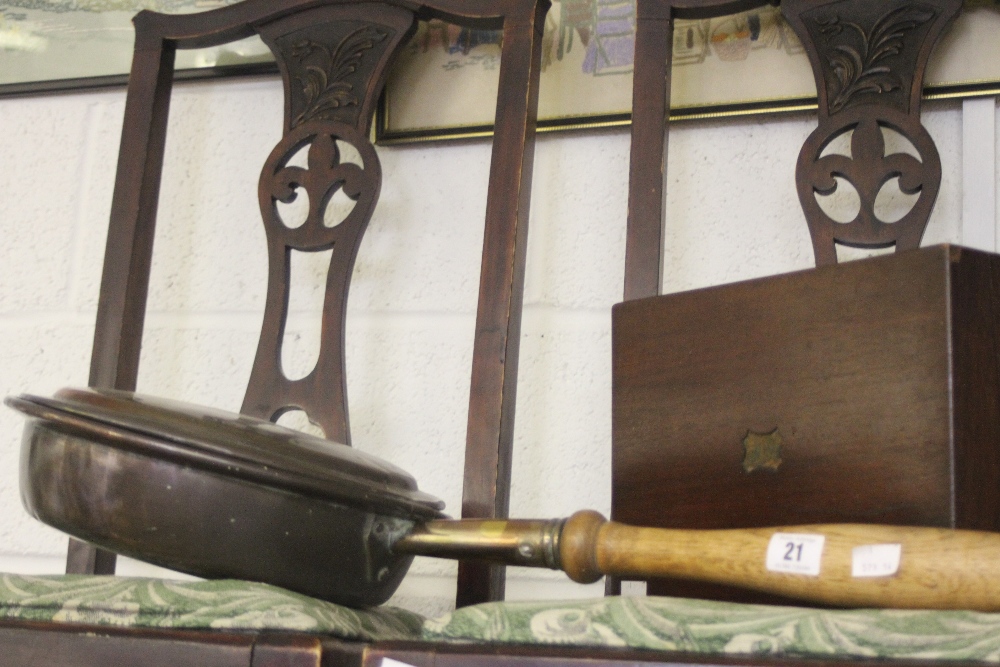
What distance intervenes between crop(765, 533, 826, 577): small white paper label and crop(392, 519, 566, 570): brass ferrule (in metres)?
0.16

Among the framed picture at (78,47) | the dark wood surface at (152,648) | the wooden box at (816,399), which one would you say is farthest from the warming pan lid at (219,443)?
the framed picture at (78,47)

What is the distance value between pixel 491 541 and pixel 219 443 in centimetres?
19

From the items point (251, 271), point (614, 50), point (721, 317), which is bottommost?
point (721, 317)

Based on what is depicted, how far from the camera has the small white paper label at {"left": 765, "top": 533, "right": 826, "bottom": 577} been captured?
57 centimetres

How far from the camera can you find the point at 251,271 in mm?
1235

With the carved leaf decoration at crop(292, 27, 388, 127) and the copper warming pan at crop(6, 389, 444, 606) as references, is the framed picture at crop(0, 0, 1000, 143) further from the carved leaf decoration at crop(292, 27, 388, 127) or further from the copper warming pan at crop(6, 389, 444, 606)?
the copper warming pan at crop(6, 389, 444, 606)

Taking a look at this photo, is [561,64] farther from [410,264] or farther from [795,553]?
[795,553]

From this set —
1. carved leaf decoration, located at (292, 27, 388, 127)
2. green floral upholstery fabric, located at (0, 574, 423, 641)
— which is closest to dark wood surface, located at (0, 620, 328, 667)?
green floral upholstery fabric, located at (0, 574, 423, 641)

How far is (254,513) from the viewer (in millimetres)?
669

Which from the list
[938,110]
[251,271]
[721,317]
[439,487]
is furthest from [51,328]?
[938,110]

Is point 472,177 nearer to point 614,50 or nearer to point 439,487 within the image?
point 614,50

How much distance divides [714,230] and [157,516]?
652 millimetres

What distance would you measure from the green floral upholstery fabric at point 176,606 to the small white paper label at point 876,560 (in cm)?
29

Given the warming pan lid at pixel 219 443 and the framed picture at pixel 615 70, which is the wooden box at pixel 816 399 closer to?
the warming pan lid at pixel 219 443
